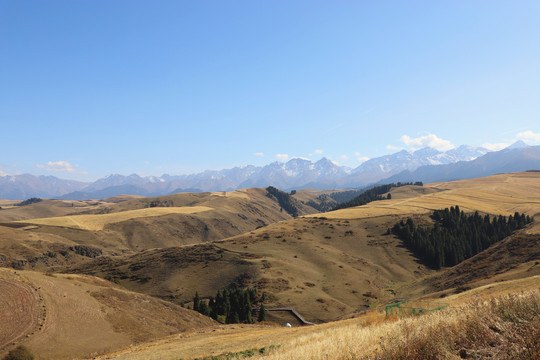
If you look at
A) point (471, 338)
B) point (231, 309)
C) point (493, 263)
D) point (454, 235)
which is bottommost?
point (454, 235)

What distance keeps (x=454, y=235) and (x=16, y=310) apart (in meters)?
152

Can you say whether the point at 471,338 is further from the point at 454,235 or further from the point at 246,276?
the point at 454,235

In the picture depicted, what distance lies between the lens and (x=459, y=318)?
10461 millimetres

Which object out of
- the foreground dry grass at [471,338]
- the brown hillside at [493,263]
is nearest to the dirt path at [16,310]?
the foreground dry grass at [471,338]

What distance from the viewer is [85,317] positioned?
37.4 m

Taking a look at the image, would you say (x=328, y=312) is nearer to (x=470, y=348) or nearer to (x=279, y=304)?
(x=279, y=304)

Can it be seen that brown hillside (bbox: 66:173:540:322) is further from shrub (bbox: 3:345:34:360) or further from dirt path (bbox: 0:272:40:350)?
shrub (bbox: 3:345:34:360)

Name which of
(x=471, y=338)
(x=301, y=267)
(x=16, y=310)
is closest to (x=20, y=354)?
(x=16, y=310)

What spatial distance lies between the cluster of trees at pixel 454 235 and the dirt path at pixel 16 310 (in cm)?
12655

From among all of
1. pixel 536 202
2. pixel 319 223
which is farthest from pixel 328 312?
pixel 536 202

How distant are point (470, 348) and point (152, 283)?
108 metres

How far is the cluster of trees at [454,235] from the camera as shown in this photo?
12519 centimetres

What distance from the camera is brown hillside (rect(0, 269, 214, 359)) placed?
30981 millimetres

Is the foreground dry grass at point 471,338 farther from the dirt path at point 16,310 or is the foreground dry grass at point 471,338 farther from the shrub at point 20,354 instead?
the dirt path at point 16,310
